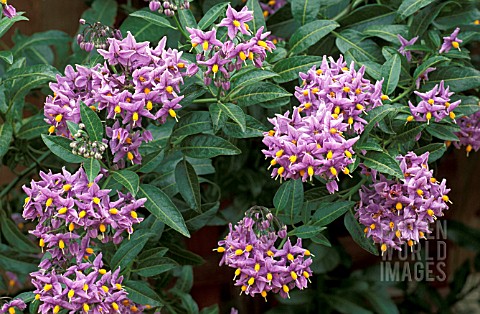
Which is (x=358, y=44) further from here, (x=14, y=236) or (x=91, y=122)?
(x=14, y=236)

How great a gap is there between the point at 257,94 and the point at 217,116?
0.31ft

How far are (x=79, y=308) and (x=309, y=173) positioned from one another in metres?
0.41

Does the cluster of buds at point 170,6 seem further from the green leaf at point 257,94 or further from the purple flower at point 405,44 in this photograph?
the purple flower at point 405,44

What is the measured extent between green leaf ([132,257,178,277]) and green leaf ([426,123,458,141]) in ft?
1.71

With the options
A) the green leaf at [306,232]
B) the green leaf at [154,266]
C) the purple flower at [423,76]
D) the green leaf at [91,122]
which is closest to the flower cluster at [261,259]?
the green leaf at [306,232]

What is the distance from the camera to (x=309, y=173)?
44.3 inches

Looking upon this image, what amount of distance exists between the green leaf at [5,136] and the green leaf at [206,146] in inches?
13.0

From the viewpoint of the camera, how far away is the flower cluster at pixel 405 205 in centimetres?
126

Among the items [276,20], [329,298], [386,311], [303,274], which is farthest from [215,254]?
[303,274]

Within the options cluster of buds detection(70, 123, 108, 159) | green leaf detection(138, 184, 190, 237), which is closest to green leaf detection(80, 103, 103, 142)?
→ cluster of buds detection(70, 123, 108, 159)

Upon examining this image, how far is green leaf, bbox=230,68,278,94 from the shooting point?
1271 millimetres

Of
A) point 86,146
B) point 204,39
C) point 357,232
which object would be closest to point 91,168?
point 86,146

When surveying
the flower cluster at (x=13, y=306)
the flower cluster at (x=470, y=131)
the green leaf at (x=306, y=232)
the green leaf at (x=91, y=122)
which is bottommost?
the flower cluster at (x=13, y=306)

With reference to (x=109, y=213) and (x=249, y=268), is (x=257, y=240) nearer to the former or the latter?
(x=249, y=268)
